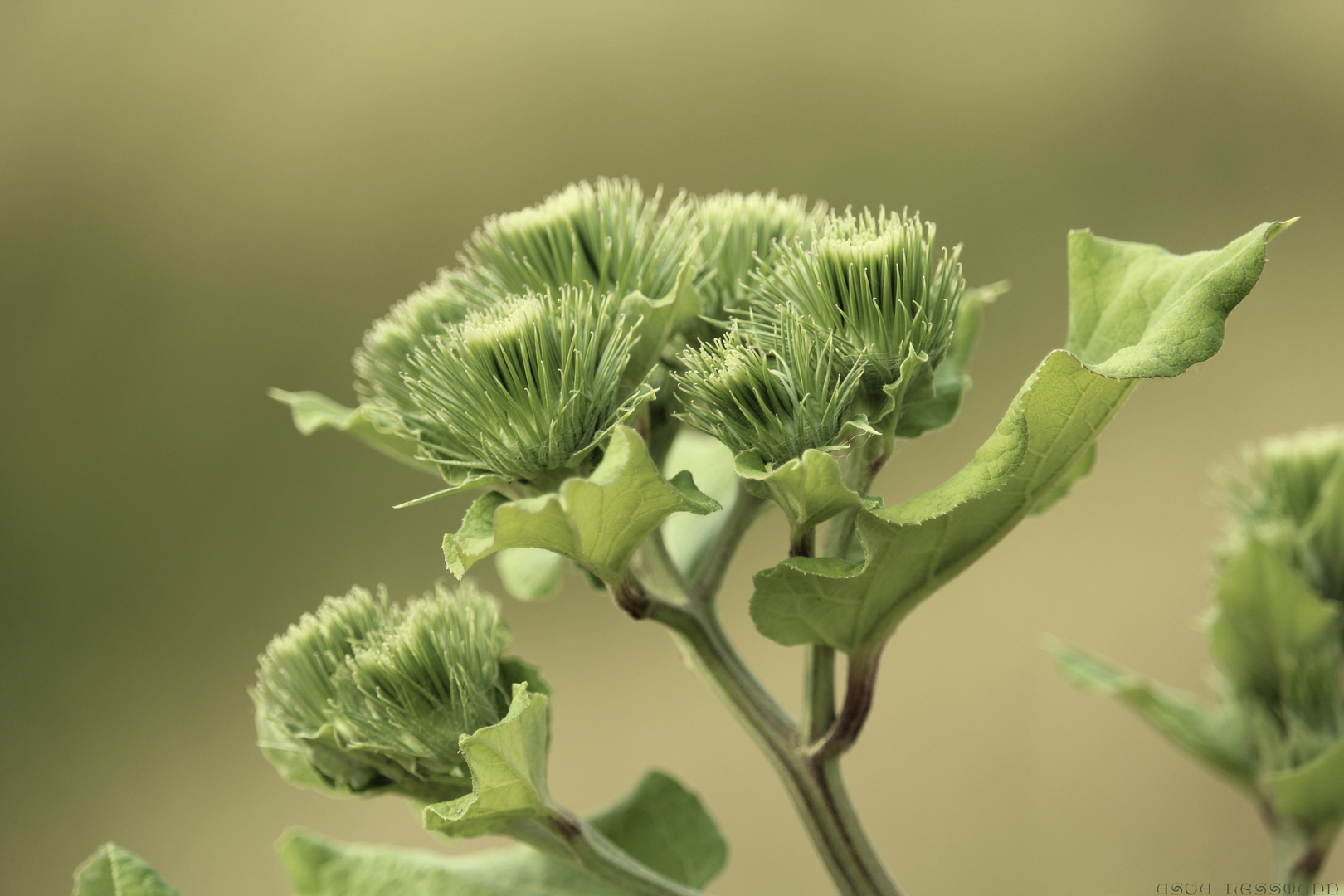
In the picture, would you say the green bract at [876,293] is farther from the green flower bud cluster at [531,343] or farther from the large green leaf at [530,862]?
the large green leaf at [530,862]

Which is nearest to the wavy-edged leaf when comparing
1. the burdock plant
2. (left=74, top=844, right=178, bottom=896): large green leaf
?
the burdock plant

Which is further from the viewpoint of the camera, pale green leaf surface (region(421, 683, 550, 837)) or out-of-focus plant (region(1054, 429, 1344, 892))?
out-of-focus plant (region(1054, 429, 1344, 892))

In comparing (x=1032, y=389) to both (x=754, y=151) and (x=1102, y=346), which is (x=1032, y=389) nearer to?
(x=1102, y=346)

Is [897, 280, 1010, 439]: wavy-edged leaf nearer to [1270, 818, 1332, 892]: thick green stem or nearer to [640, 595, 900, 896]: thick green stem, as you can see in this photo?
[640, 595, 900, 896]: thick green stem

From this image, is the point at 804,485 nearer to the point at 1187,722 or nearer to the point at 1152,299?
the point at 1152,299

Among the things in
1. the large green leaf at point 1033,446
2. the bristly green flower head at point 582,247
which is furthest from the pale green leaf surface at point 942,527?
the bristly green flower head at point 582,247

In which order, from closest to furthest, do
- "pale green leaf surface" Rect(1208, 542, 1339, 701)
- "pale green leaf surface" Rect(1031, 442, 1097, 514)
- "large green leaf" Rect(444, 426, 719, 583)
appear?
"large green leaf" Rect(444, 426, 719, 583)
"pale green leaf surface" Rect(1031, 442, 1097, 514)
"pale green leaf surface" Rect(1208, 542, 1339, 701)
